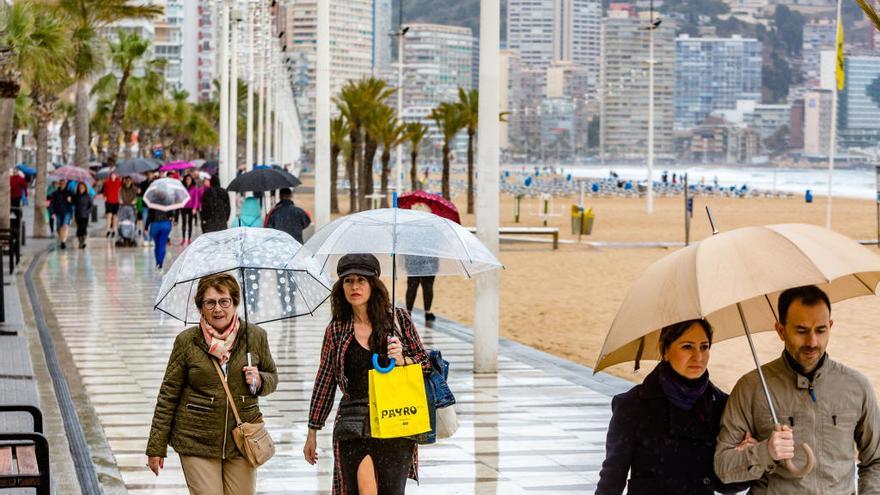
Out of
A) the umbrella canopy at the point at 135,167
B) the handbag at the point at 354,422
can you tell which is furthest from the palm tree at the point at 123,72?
the handbag at the point at 354,422

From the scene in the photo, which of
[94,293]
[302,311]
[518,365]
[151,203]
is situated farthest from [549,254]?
[302,311]

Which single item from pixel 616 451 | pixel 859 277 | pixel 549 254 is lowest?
pixel 549 254

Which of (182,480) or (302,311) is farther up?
(302,311)

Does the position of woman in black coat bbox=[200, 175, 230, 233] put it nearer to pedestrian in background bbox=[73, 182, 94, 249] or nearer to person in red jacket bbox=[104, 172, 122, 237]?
pedestrian in background bbox=[73, 182, 94, 249]

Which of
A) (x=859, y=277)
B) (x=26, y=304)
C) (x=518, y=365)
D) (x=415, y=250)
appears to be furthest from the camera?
(x=26, y=304)

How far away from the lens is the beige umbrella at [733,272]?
167 inches

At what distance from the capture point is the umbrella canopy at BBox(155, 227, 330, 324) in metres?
6.61

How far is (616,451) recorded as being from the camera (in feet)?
14.8

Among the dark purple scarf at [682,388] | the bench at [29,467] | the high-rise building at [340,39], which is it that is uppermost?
the high-rise building at [340,39]

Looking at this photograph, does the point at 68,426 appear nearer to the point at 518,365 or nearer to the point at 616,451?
the point at 518,365

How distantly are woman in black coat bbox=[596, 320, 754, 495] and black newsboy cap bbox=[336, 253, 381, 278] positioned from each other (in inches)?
67.6

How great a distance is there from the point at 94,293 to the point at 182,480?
1255 cm

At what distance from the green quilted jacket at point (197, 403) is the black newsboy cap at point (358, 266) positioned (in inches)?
20.7

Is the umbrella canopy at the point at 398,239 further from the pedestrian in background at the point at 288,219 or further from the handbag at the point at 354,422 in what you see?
the pedestrian in background at the point at 288,219
